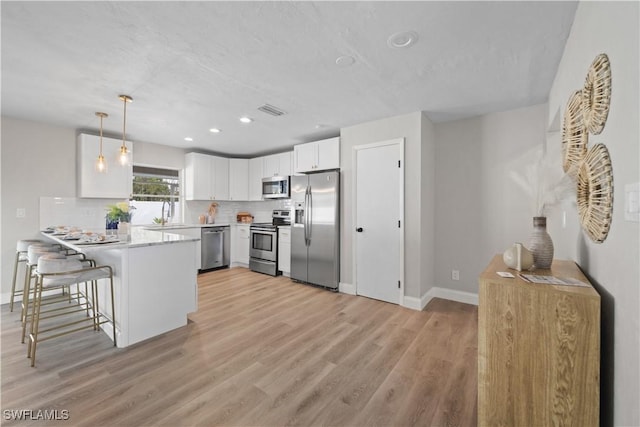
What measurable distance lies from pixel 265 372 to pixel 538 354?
1.73m

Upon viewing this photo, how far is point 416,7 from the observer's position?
1.60m

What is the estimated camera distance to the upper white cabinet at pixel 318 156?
4.06m

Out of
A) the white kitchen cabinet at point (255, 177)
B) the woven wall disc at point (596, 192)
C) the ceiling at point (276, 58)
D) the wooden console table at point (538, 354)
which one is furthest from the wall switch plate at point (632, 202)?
the white kitchen cabinet at point (255, 177)

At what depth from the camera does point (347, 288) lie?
12.9 feet

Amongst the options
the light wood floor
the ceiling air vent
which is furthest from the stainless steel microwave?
the light wood floor

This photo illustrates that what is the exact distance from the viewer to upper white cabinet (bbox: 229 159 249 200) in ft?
19.3

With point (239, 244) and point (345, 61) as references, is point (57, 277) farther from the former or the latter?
point (239, 244)

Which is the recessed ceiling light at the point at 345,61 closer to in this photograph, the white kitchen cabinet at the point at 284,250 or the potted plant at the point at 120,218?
the potted plant at the point at 120,218

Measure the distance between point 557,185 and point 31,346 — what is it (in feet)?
13.6

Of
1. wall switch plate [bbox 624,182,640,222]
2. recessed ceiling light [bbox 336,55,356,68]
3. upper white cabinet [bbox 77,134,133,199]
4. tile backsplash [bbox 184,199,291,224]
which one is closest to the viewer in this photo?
wall switch plate [bbox 624,182,640,222]

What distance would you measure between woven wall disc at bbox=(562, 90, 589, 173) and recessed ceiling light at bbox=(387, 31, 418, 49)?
104 cm

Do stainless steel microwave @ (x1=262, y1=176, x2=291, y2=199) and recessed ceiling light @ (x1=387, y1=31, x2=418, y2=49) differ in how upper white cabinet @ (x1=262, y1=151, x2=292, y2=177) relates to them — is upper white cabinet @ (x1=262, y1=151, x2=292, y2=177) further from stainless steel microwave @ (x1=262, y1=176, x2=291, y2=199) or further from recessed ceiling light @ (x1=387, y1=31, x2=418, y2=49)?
recessed ceiling light @ (x1=387, y1=31, x2=418, y2=49)

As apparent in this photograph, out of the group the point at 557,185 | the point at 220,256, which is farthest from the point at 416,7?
the point at 220,256

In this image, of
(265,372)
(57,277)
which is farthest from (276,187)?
(265,372)
